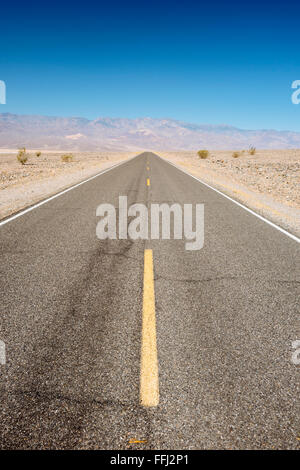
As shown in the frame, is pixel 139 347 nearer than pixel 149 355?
No

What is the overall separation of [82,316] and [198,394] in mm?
1491

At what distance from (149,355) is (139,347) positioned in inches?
5.7

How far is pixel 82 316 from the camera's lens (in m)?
3.07

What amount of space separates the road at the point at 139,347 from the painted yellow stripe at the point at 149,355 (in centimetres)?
4

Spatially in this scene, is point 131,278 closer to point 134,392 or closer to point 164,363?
point 164,363

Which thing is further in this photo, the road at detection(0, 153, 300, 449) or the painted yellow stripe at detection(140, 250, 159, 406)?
the painted yellow stripe at detection(140, 250, 159, 406)

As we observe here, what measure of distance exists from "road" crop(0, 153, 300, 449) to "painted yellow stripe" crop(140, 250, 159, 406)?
1.5 inches

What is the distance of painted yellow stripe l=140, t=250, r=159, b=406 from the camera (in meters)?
2.12

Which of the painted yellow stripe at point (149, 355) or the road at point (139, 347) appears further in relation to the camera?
the painted yellow stripe at point (149, 355)

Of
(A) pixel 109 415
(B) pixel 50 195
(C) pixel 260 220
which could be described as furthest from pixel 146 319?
(B) pixel 50 195

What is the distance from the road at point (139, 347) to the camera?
1.90 m

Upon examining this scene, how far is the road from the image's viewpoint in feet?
6.23

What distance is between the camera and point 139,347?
2.61 m

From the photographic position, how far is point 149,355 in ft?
8.23
